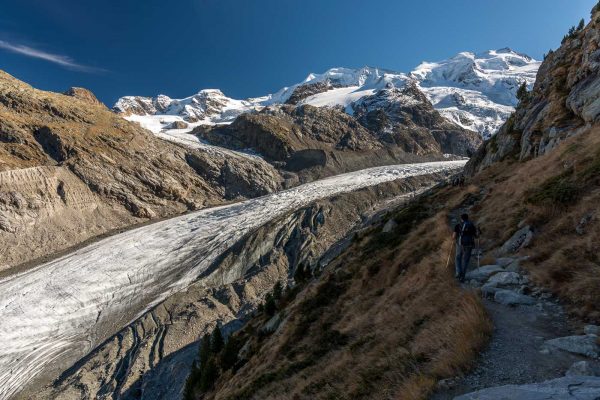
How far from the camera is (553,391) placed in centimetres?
343

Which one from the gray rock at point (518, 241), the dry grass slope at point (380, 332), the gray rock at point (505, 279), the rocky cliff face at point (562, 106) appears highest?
the rocky cliff face at point (562, 106)

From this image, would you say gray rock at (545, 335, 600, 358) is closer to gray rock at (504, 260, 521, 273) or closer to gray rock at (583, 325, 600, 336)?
gray rock at (583, 325, 600, 336)

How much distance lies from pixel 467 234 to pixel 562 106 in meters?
23.3

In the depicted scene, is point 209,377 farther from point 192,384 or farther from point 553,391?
point 553,391

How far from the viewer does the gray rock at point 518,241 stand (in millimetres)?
9195

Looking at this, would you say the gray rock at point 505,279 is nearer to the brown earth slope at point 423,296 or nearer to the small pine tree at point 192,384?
the brown earth slope at point 423,296

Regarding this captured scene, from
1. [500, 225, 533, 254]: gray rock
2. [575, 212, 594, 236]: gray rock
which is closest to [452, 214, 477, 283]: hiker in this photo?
[500, 225, 533, 254]: gray rock

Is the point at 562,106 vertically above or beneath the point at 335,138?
beneath

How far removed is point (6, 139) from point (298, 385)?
108m

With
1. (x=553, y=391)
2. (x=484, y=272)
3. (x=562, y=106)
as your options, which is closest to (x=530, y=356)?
(x=553, y=391)

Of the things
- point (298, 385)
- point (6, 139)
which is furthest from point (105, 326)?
point (6, 139)

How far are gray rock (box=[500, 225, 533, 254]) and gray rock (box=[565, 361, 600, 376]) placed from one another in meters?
5.51

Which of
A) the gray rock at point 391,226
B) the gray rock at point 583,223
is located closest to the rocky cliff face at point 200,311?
the gray rock at point 391,226

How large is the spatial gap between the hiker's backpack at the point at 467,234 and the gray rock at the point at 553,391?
5.95 metres
